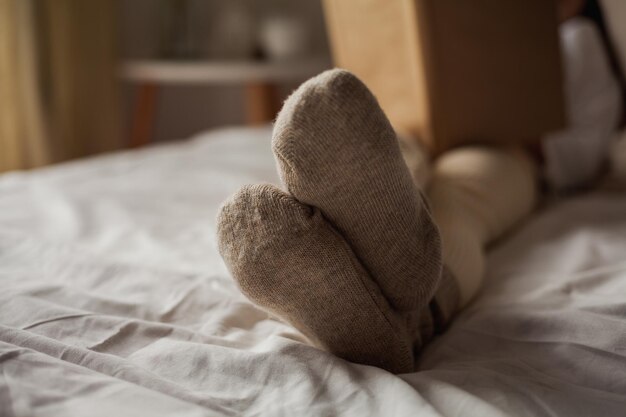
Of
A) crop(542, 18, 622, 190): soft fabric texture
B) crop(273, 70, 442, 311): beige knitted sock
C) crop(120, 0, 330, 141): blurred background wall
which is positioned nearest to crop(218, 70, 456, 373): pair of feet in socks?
crop(273, 70, 442, 311): beige knitted sock

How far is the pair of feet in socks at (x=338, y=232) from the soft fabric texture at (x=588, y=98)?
719mm

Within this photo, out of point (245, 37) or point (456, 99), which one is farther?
point (245, 37)

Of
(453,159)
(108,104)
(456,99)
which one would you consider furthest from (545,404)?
(108,104)

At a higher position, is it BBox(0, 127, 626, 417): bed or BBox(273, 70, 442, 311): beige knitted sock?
BBox(273, 70, 442, 311): beige knitted sock

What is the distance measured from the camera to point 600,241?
0.70 m

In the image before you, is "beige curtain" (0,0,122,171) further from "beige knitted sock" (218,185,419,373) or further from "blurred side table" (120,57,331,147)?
"beige knitted sock" (218,185,419,373)

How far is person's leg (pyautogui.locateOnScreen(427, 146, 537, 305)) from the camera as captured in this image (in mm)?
574

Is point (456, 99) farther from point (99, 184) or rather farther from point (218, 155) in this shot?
point (99, 184)

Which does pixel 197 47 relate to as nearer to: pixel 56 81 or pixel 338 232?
pixel 56 81

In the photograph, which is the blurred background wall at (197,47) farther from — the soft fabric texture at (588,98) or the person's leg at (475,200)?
the person's leg at (475,200)

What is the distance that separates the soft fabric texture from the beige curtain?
4.87 ft

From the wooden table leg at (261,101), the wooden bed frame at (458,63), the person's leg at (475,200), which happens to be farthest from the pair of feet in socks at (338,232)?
the wooden table leg at (261,101)

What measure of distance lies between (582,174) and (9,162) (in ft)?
5.15

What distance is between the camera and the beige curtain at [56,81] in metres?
1.76
